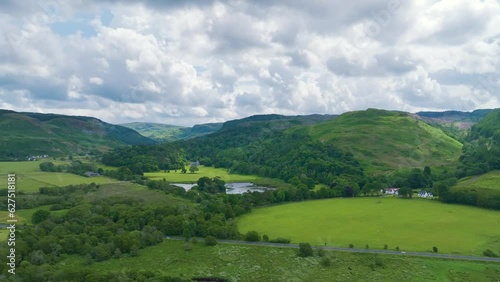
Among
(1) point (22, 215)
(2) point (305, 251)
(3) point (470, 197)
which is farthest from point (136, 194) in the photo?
(3) point (470, 197)

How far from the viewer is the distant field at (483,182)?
512 feet

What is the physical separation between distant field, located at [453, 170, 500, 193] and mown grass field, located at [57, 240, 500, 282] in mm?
79653

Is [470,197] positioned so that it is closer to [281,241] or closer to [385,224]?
[385,224]

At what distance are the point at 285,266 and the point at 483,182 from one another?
124 metres

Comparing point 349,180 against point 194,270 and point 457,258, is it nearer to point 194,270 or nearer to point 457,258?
point 457,258

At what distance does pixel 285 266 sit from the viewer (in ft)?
291

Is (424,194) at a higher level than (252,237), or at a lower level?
higher

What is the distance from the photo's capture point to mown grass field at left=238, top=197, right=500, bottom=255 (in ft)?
338

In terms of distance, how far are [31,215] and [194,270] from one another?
69605 millimetres

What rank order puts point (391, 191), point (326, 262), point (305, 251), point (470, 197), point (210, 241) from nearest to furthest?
point (326, 262), point (305, 251), point (210, 241), point (470, 197), point (391, 191)

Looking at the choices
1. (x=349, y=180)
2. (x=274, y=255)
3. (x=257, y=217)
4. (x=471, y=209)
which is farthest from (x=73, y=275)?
(x=349, y=180)

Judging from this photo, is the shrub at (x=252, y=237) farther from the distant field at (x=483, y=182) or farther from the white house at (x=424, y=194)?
the distant field at (x=483, y=182)

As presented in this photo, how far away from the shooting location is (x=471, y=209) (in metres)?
137

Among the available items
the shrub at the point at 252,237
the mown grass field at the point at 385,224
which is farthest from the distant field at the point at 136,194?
the shrub at the point at 252,237
